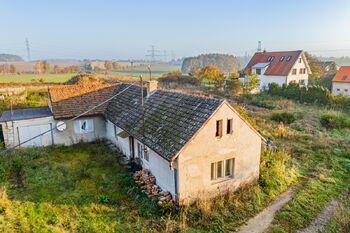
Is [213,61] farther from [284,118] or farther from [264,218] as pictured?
[264,218]

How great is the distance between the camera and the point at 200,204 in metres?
12.6

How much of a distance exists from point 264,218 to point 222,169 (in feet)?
10.2

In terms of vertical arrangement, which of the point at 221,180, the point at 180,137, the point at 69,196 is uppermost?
the point at 180,137

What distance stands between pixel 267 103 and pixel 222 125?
30.0 m

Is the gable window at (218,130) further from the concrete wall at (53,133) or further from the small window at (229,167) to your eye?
the concrete wall at (53,133)

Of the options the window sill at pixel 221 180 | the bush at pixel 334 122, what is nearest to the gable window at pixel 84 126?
the window sill at pixel 221 180

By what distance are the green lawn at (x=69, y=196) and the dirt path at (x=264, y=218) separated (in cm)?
423

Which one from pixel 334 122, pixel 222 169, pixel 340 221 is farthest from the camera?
pixel 334 122

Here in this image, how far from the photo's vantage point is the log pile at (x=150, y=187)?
13.1m

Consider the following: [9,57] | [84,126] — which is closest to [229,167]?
[84,126]

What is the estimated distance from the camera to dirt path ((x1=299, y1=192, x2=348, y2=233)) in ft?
39.3

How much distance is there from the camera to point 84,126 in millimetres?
22203

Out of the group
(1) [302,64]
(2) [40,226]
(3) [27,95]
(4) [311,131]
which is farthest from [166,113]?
(1) [302,64]

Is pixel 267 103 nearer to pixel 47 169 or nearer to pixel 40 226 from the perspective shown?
pixel 47 169
